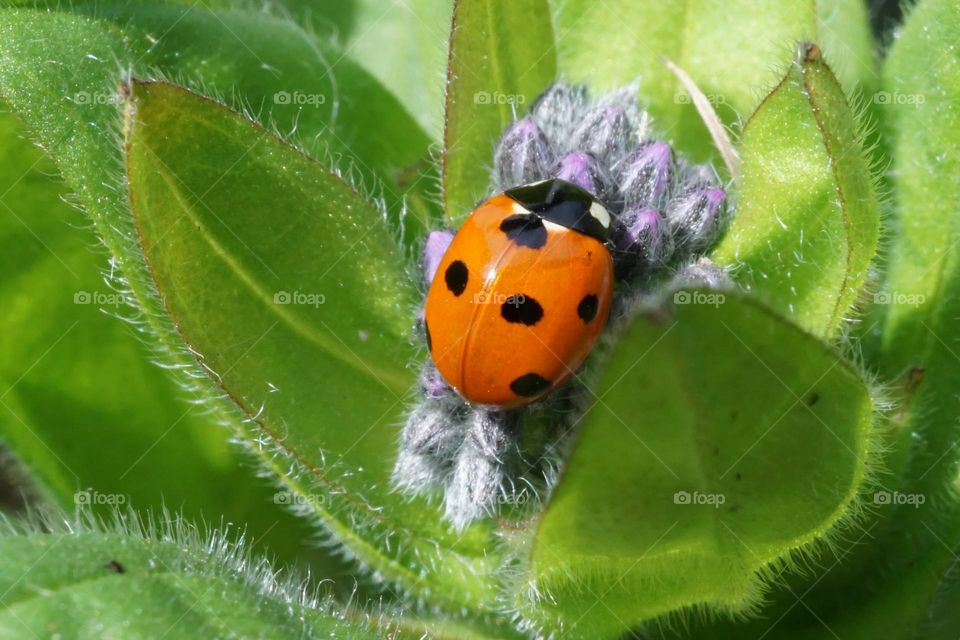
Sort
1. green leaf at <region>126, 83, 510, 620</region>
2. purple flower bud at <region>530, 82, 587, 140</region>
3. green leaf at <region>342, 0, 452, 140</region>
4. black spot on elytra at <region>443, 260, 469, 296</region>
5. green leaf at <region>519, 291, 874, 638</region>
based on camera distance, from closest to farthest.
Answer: green leaf at <region>519, 291, 874, 638</region>, black spot on elytra at <region>443, 260, 469, 296</region>, green leaf at <region>126, 83, 510, 620</region>, purple flower bud at <region>530, 82, 587, 140</region>, green leaf at <region>342, 0, 452, 140</region>

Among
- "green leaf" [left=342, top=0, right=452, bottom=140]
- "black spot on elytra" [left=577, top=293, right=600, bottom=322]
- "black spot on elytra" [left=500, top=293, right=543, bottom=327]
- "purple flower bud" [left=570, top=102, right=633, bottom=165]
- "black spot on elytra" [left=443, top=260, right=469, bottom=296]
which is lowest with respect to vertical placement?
"black spot on elytra" [left=577, top=293, right=600, bottom=322]

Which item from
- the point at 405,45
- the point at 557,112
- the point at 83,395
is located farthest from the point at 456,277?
the point at 405,45

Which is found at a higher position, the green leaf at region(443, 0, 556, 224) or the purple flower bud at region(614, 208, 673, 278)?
the green leaf at region(443, 0, 556, 224)

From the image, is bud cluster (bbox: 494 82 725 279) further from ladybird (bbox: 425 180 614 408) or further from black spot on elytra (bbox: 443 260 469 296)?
black spot on elytra (bbox: 443 260 469 296)

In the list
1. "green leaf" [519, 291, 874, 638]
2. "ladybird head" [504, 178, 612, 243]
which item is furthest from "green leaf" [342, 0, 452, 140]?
"green leaf" [519, 291, 874, 638]

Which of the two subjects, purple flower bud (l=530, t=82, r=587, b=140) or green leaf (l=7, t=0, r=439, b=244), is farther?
purple flower bud (l=530, t=82, r=587, b=140)

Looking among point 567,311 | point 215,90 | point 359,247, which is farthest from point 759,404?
point 215,90

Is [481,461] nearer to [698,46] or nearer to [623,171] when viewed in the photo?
[623,171]

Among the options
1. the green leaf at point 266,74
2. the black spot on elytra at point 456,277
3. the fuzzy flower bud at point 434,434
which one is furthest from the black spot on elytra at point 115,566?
the green leaf at point 266,74

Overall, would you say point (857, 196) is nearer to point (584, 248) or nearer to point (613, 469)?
point (584, 248)
